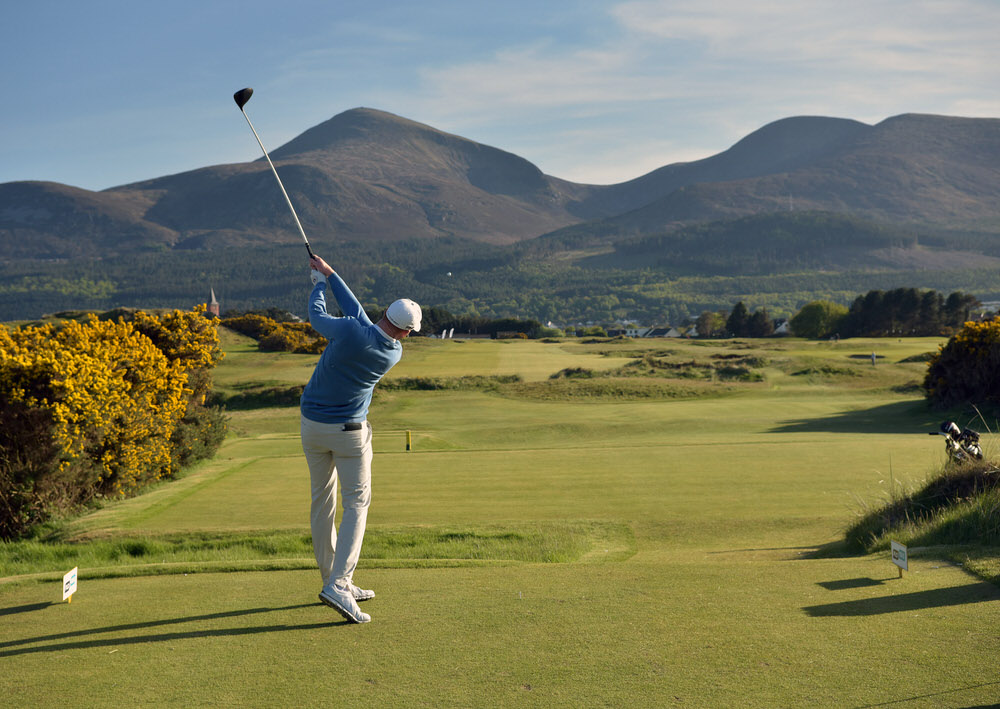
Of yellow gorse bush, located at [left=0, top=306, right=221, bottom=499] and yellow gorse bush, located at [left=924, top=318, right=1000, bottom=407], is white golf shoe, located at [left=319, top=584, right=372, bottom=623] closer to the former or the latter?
yellow gorse bush, located at [left=0, top=306, right=221, bottom=499]

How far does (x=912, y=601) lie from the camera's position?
638 cm

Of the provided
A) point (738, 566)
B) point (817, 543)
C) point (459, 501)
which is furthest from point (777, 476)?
point (738, 566)

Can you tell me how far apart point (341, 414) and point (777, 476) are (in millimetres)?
11128

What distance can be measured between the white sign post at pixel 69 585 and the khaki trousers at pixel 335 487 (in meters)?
2.02

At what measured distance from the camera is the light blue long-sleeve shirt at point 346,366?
21.2 feet

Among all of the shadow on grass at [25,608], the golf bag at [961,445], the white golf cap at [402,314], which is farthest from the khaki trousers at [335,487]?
the golf bag at [961,445]

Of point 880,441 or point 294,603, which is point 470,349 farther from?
point 294,603

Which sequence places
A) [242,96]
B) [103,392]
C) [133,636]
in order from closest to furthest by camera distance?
[133,636]
[242,96]
[103,392]

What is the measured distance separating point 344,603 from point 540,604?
4.84 feet

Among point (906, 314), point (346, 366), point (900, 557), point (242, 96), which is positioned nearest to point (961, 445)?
point (900, 557)

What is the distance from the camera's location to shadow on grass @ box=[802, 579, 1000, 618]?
20.2ft

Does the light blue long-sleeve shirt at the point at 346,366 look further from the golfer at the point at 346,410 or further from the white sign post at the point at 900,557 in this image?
the white sign post at the point at 900,557

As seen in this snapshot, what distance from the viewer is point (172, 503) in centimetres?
1550

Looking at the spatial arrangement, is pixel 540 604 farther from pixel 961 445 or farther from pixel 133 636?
pixel 961 445
